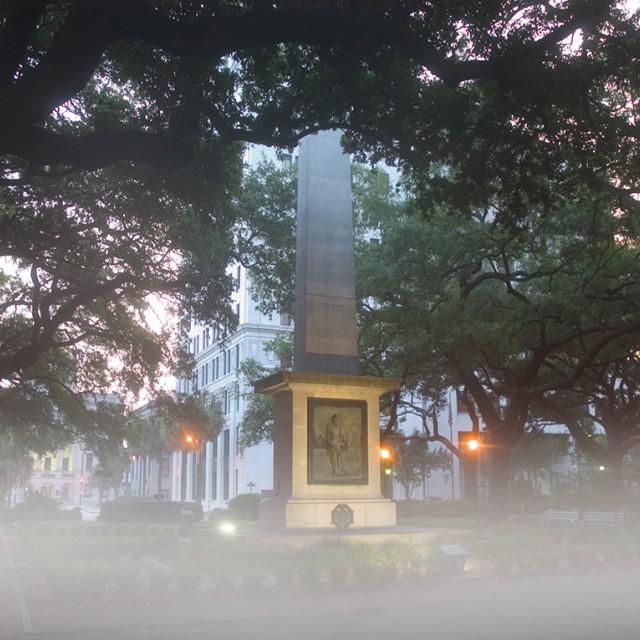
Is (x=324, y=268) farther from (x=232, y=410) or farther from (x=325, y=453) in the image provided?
(x=232, y=410)

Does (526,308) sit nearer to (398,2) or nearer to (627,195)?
(627,195)

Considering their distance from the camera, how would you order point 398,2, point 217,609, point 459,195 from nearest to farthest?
point 398,2 < point 217,609 < point 459,195

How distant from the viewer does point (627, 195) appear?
53.4ft

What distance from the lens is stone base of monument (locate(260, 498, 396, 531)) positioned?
1379 cm

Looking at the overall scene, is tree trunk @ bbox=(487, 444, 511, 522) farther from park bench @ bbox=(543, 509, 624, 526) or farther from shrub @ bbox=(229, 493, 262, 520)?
shrub @ bbox=(229, 493, 262, 520)

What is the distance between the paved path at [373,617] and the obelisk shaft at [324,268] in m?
4.98

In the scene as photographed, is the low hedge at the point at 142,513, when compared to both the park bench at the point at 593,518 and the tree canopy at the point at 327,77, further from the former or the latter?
the tree canopy at the point at 327,77

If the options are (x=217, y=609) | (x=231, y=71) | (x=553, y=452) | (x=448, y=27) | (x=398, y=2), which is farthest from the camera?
(x=553, y=452)

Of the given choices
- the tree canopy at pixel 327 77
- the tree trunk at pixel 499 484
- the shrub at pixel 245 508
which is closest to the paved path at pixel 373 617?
the tree canopy at pixel 327 77

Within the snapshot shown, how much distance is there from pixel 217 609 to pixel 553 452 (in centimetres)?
5346

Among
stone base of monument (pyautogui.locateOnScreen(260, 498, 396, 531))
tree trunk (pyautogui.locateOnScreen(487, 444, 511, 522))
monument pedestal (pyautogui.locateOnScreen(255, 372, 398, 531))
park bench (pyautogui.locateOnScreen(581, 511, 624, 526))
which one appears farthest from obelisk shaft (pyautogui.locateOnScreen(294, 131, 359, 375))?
park bench (pyautogui.locateOnScreen(581, 511, 624, 526))

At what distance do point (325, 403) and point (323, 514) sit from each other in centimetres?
210

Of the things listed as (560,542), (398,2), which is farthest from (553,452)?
(398,2)

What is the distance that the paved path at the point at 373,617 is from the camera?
8578 millimetres
